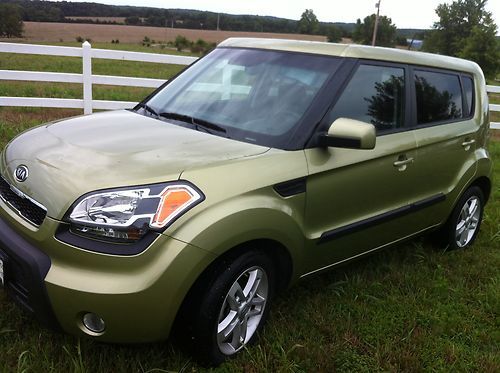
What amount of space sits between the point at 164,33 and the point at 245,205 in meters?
44.1

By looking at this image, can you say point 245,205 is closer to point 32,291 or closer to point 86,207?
point 86,207

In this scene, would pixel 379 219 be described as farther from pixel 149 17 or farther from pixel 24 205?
pixel 149 17

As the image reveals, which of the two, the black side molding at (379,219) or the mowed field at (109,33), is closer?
the black side molding at (379,219)

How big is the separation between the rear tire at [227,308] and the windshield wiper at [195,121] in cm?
81

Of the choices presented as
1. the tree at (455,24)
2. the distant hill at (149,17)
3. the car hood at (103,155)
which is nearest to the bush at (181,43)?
the distant hill at (149,17)

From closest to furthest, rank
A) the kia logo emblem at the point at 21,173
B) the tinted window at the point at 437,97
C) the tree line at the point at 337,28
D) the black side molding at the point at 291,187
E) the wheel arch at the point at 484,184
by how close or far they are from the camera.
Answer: the kia logo emblem at the point at 21,173 → the black side molding at the point at 291,187 → the tinted window at the point at 437,97 → the wheel arch at the point at 484,184 → the tree line at the point at 337,28

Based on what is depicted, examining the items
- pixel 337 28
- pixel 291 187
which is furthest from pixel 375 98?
pixel 337 28

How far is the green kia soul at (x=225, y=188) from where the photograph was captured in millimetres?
2207

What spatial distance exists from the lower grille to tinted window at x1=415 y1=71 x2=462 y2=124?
256cm

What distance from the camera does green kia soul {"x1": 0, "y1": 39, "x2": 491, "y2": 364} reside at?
2.21 m

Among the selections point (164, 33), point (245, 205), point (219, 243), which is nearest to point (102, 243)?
point (219, 243)

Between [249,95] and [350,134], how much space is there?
2.49 feet

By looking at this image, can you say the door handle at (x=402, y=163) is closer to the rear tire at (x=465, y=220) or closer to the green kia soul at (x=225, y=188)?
the green kia soul at (x=225, y=188)

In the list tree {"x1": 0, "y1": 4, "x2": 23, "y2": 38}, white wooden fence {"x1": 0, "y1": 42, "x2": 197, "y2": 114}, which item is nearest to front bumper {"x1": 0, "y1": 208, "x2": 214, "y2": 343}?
white wooden fence {"x1": 0, "y1": 42, "x2": 197, "y2": 114}
